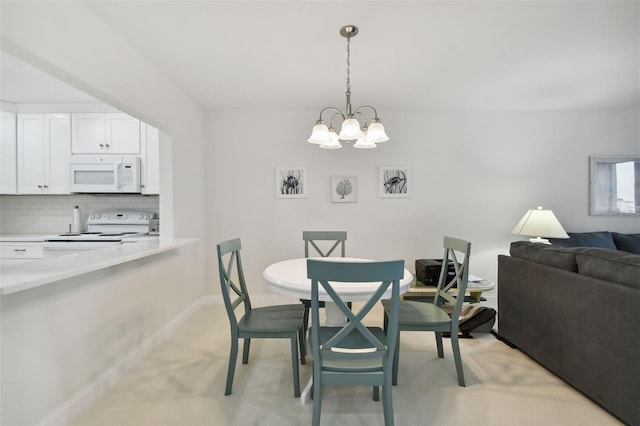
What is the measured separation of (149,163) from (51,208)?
1441 millimetres

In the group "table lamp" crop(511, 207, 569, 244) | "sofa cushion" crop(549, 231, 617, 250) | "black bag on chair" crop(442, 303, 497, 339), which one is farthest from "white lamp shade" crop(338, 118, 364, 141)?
"sofa cushion" crop(549, 231, 617, 250)

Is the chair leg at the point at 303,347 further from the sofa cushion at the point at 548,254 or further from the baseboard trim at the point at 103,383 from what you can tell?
the sofa cushion at the point at 548,254

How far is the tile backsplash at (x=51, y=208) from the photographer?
347cm

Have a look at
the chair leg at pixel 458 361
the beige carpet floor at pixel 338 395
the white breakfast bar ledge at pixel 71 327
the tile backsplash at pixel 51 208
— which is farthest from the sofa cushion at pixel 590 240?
the tile backsplash at pixel 51 208

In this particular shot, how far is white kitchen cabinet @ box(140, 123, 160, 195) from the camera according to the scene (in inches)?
131

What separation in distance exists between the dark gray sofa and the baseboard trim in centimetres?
295

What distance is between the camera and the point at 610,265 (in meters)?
1.63

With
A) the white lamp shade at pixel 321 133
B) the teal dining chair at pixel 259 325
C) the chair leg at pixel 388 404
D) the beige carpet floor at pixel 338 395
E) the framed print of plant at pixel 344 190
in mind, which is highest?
the white lamp shade at pixel 321 133

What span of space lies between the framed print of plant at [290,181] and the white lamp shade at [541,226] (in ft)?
8.35

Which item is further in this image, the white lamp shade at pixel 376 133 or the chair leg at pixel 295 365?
the white lamp shade at pixel 376 133

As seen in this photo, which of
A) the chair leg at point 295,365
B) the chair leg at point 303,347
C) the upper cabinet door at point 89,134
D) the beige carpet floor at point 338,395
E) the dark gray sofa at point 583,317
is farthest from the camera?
the upper cabinet door at point 89,134

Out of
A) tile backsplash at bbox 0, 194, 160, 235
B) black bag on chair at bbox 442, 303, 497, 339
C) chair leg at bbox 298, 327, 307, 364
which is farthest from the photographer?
tile backsplash at bbox 0, 194, 160, 235

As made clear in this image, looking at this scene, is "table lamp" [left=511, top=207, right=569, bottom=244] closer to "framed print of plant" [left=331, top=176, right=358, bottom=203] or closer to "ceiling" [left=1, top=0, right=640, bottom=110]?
"ceiling" [left=1, top=0, right=640, bottom=110]

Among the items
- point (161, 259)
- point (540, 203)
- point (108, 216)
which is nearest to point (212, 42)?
point (161, 259)
